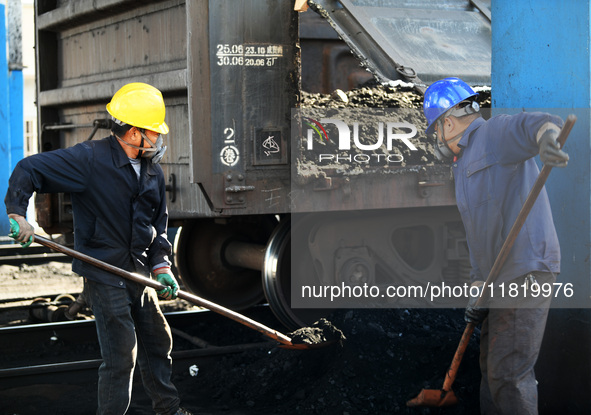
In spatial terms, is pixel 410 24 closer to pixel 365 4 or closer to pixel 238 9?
pixel 365 4

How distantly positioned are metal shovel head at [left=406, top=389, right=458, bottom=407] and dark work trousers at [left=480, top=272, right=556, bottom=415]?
2.01 ft

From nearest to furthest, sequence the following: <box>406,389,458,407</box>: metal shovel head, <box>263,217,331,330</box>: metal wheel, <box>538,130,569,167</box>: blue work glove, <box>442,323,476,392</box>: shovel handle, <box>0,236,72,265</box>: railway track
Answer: <box>538,130,569,167</box>: blue work glove
<box>442,323,476,392</box>: shovel handle
<box>406,389,458,407</box>: metal shovel head
<box>263,217,331,330</box>: metal wheel
<box>0,236,72,265</box>: railway track

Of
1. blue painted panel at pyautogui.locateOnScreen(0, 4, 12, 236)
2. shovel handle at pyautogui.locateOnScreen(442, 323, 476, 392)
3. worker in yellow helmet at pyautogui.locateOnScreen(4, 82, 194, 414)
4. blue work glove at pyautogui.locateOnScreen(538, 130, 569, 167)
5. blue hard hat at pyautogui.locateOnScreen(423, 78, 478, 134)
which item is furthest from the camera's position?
blue painted panel at pyautogui.locateOnScreen(0, 4, 12, 236)

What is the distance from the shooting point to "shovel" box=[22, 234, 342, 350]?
3.75 meters

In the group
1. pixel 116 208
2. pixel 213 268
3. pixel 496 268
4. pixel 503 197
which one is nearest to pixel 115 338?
pixel 116 208

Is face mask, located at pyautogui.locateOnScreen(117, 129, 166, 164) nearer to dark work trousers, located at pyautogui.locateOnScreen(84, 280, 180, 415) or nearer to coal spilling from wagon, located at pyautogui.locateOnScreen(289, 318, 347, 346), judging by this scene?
dark work trousers, located at pyautogui.locateOnScreen(84, 280, 180, 415)

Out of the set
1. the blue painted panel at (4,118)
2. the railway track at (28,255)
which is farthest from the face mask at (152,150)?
the blue painted panel at (4,118)

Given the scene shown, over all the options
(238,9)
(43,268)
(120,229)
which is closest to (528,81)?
(238,9)

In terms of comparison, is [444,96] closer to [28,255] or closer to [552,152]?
[552,152]

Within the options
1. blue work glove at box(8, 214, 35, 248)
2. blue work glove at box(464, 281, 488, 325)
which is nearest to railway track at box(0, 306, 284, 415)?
blue work glove at box(8, 214, 35, 248)

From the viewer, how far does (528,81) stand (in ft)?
13.4

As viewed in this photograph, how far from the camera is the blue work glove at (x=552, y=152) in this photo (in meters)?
2.99

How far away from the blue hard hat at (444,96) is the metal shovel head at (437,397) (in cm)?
151

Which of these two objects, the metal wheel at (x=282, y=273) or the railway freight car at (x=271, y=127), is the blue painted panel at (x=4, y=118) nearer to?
the railway freight car at (x=271, y=127)
